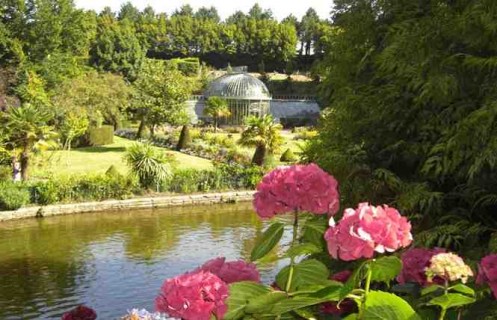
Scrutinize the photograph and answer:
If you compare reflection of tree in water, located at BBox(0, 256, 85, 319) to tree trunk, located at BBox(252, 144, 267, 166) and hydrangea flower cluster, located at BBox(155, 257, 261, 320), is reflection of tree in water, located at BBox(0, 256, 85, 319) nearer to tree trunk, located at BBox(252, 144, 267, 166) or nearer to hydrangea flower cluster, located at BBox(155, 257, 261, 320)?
hydrangea flower cluster, located at BBox(155, 257, 261, 320)

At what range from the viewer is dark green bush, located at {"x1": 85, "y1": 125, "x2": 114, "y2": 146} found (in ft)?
106

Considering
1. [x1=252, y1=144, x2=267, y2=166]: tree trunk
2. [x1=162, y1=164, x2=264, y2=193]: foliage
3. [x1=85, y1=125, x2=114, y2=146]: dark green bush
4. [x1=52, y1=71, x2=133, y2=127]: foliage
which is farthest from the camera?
[x1=85, y1=125, x2=114, y2=146]: dark green bush

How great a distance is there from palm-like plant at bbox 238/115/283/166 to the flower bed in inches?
882

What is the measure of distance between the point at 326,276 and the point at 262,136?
22706 mm

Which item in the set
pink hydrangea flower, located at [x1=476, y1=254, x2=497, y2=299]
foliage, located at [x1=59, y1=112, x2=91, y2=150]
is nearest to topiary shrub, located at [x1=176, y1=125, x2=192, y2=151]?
foliage, located at [x1=59, y1=112, x2=91, y2=150]

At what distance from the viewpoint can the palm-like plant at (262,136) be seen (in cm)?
2473

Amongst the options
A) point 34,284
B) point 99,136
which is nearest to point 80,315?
point 34,284

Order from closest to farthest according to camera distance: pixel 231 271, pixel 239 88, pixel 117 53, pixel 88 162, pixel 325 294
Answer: pixel 325 294
pixel 231 271
pixel 88 162
pixel 239 88
pixel 117 53

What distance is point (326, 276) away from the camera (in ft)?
6.54

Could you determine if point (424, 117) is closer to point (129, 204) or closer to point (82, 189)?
point (129, 204)

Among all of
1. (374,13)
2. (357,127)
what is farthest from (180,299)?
(374,13)

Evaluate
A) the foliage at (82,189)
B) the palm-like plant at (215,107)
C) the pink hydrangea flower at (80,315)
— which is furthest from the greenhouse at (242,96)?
the pink hydrangea flower at (80,315)

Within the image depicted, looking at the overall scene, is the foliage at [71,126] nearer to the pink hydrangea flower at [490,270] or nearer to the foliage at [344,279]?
the foliage at [344,279]

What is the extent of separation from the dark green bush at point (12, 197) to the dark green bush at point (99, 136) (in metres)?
14.0
